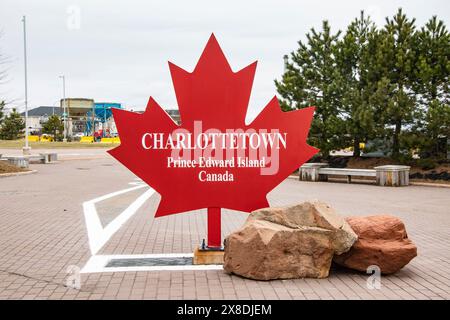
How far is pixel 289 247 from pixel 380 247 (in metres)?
1.11

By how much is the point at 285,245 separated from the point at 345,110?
15.5 meters

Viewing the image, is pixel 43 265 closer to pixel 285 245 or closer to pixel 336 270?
pixel 285 245

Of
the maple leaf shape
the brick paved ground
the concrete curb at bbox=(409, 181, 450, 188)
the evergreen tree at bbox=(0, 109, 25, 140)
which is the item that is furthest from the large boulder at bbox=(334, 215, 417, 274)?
the evergreen tree at bbox=(0, 109, 25, 140)

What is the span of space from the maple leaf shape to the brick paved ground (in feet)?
3.79

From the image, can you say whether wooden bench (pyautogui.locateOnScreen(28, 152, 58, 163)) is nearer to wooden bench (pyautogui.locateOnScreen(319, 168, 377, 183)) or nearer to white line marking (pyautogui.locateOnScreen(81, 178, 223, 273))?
white line marking (pyautogui.locateOnScreen(81, 178, 223, 273))

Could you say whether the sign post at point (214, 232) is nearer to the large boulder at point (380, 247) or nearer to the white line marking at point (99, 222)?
the large boulder at point (380, 247)

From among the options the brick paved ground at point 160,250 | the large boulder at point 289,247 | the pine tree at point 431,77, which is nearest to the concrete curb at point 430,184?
the pine tree at point 431,77

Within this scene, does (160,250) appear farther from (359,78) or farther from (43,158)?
(43,158)

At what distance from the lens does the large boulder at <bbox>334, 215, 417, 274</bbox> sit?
5.70 metres

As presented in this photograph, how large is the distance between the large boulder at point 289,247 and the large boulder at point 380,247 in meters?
0.26

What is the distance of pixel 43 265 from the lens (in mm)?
6305

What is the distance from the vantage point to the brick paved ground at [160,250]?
5.18 m

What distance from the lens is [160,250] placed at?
286 inches
